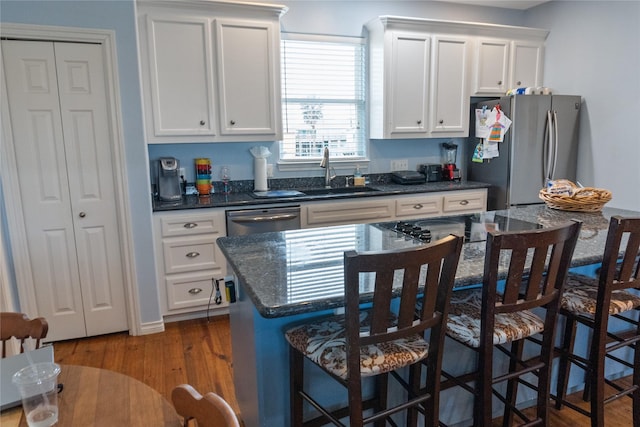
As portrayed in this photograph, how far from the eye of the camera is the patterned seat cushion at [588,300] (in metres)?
1.78

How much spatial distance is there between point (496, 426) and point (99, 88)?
302 centimetres

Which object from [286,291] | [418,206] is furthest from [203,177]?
[286,291]

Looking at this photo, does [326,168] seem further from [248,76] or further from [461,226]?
[461,226]

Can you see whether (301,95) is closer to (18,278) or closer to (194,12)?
(194,12)

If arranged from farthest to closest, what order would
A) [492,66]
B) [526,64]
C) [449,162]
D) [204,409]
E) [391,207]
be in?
[449,162] → [526,64] → [492,66] → [391,207] → [204,409]

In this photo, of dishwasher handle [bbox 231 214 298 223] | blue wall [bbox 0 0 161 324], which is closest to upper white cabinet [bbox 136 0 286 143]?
blue wall [bbox 0 0 161 324]

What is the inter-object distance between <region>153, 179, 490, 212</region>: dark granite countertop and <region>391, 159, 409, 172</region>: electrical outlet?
0.17m

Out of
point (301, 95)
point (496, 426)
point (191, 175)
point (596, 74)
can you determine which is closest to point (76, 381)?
point (496, 426)

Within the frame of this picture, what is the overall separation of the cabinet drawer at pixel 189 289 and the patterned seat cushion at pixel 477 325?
2018 millimetres

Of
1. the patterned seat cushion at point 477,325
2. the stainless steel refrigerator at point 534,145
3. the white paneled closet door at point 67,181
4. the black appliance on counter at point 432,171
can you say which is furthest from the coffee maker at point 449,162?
the white paneled closet door at point 67,181

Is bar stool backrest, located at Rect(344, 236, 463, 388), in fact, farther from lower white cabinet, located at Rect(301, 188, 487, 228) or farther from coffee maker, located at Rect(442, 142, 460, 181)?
coffee maker, located at Rect(442, 142, 460, 181)

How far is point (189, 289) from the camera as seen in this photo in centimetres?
328

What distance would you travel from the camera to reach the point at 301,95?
4.02m

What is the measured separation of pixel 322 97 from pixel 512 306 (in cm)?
305
